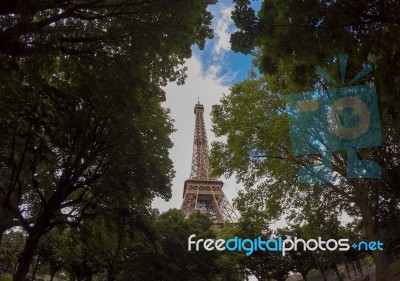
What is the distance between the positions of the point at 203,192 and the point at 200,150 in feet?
36.8

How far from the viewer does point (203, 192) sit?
178 ft

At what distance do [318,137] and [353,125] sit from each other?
4.08 meters

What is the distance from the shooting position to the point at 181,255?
24.1 metres

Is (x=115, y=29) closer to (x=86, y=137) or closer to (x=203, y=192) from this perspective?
(x=86, y=137)

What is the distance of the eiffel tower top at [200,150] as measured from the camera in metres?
58.2

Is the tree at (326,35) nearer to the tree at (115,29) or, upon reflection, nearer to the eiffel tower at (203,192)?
the tree at (115,29)

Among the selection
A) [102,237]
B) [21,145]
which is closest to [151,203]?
[102,237]

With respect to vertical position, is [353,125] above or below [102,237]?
above

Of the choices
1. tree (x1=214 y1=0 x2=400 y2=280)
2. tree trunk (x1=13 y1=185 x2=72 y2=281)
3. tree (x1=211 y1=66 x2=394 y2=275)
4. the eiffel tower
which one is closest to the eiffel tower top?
the eiffel tower

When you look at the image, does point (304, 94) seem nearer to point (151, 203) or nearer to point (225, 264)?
point (151, 203)

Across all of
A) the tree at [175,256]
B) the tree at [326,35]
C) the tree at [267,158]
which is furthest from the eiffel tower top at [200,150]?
the tree at [326,35]

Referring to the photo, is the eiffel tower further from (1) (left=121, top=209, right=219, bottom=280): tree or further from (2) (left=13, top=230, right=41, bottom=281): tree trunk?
(2) (left=13, top=230, right=41, bottom=281): tree trunk

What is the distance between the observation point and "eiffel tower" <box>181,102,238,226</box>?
49.8 meters

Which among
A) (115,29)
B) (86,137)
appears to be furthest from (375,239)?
(115,29)
